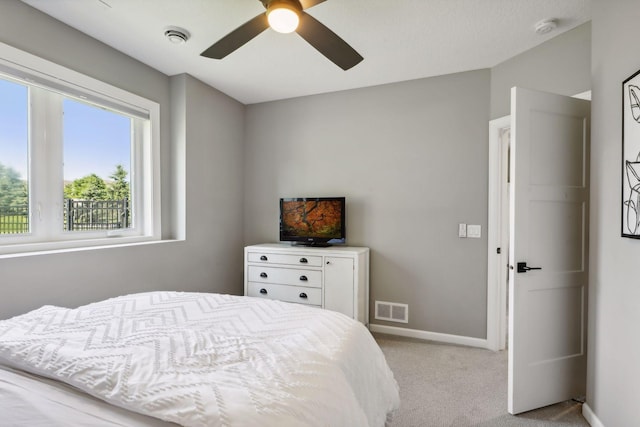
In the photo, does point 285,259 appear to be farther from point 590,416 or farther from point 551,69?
point 551,69

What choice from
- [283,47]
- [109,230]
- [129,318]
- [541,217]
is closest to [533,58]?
[541,217]

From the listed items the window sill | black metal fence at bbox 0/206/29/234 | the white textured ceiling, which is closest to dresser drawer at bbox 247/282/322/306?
the window sill

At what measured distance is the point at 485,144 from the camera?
2938 millimetres

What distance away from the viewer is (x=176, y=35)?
7.61 ft

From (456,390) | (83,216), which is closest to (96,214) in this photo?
(83,216)

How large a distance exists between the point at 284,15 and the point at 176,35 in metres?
1.19

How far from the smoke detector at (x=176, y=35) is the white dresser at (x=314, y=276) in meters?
2.03

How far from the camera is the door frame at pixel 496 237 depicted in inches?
113

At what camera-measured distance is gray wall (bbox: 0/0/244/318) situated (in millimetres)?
2010

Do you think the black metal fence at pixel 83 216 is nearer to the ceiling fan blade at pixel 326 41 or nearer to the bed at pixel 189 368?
the bed at pixel 189 368

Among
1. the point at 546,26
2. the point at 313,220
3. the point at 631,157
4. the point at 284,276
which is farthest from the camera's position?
the point at 313,220

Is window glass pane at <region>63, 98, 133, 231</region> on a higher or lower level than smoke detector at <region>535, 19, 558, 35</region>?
lower

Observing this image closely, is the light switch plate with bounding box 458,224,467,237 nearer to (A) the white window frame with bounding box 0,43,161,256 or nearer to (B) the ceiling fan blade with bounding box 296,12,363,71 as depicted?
(B) the ceiling fan blade with bounding box 296,12,363,71

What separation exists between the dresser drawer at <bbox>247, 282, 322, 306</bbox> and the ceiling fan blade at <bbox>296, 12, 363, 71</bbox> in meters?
2.11
